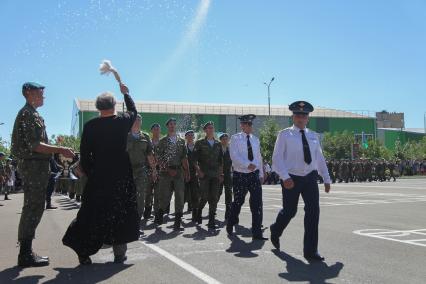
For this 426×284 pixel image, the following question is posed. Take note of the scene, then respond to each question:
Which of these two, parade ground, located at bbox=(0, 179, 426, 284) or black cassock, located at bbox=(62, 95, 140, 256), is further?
black cassock, located at bbox=(62, 95, 140, 256)

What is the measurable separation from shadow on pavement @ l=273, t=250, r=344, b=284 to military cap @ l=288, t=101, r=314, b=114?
1.87 meters

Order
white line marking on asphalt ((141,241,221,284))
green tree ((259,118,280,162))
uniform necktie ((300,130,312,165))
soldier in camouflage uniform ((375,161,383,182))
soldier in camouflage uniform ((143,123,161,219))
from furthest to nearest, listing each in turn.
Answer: green tree ((259,118,280,162)) → soldier in camouflage uniform ((375,161,383,182)) → soldier in camouflage uniform ((143,123,161,219)) → uniform necktie ((300,130,312,165)) → white line marking on asphalt ((141,241,221,284))

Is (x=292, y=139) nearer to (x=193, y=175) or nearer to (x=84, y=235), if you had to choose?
(x=84, y=235)

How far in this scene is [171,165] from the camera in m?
9.76

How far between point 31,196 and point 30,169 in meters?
0.31

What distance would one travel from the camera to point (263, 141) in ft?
219

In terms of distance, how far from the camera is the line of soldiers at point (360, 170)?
42397mm

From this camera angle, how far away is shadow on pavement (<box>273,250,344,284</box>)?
5066mm

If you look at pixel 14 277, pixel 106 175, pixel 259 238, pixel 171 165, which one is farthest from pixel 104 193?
pixel 171 165

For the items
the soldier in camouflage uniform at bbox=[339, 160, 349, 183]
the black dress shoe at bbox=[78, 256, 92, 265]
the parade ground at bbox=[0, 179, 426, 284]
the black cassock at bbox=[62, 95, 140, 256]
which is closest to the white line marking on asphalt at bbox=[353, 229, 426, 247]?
the parade ground at bbox=[0, 179, 426, 284]

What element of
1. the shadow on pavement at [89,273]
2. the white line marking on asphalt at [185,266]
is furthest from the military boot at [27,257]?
the white line marking on asphalt at [185,266]

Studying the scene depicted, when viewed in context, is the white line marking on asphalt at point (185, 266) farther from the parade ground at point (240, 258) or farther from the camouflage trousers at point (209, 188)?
the camouflage trousers at point (209, 188)

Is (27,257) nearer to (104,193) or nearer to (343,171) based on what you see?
(104,193)

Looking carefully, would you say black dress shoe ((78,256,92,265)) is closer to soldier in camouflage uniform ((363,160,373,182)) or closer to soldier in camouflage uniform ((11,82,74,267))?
soldier in camouflage uniform ((11,82,74,267))
